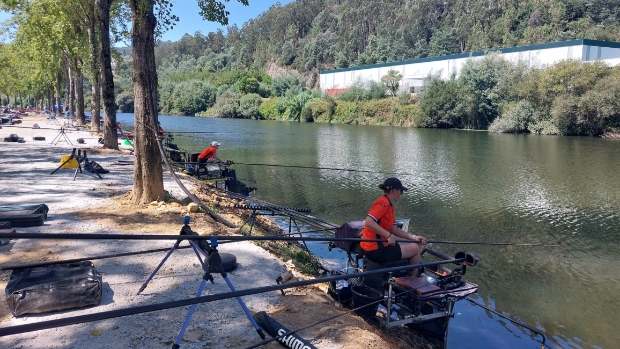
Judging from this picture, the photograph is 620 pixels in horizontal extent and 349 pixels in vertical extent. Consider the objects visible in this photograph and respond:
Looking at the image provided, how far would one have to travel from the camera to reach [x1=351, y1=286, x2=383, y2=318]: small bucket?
6164 millimetres

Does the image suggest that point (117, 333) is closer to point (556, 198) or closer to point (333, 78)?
point (556, 198)

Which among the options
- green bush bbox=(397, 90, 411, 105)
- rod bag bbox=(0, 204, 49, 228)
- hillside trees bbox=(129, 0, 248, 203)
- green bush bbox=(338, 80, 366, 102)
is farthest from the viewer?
green bush bbox=(338, 80, 366, 102)

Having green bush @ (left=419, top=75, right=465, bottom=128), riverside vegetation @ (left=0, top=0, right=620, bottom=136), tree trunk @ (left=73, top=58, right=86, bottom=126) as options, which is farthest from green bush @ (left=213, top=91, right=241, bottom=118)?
tree trunk @ (left=73, top=58, right=86, bottom=126)

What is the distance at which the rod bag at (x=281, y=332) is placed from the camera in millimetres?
4703

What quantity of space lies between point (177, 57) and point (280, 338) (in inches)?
7631

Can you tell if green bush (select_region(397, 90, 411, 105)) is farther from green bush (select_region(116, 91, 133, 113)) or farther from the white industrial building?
green bush (select_region(116, 91, 133, 113))

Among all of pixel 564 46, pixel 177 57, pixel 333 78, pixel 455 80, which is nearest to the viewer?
pixel 564 46

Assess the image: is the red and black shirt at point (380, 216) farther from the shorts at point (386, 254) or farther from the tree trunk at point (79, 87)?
the tree trunk at point (79, 87)

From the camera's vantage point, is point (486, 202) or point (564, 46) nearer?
point (486, 202)

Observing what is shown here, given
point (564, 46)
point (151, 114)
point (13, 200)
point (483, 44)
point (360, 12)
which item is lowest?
point (13, 200)

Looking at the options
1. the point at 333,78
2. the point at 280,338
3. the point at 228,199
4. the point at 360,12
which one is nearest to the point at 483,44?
the point at 333,78

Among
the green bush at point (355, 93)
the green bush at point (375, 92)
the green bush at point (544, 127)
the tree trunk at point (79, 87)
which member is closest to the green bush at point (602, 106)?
the green bush at point (544, 127)

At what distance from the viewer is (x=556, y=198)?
56.5 feet

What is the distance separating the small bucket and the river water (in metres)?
1.78
